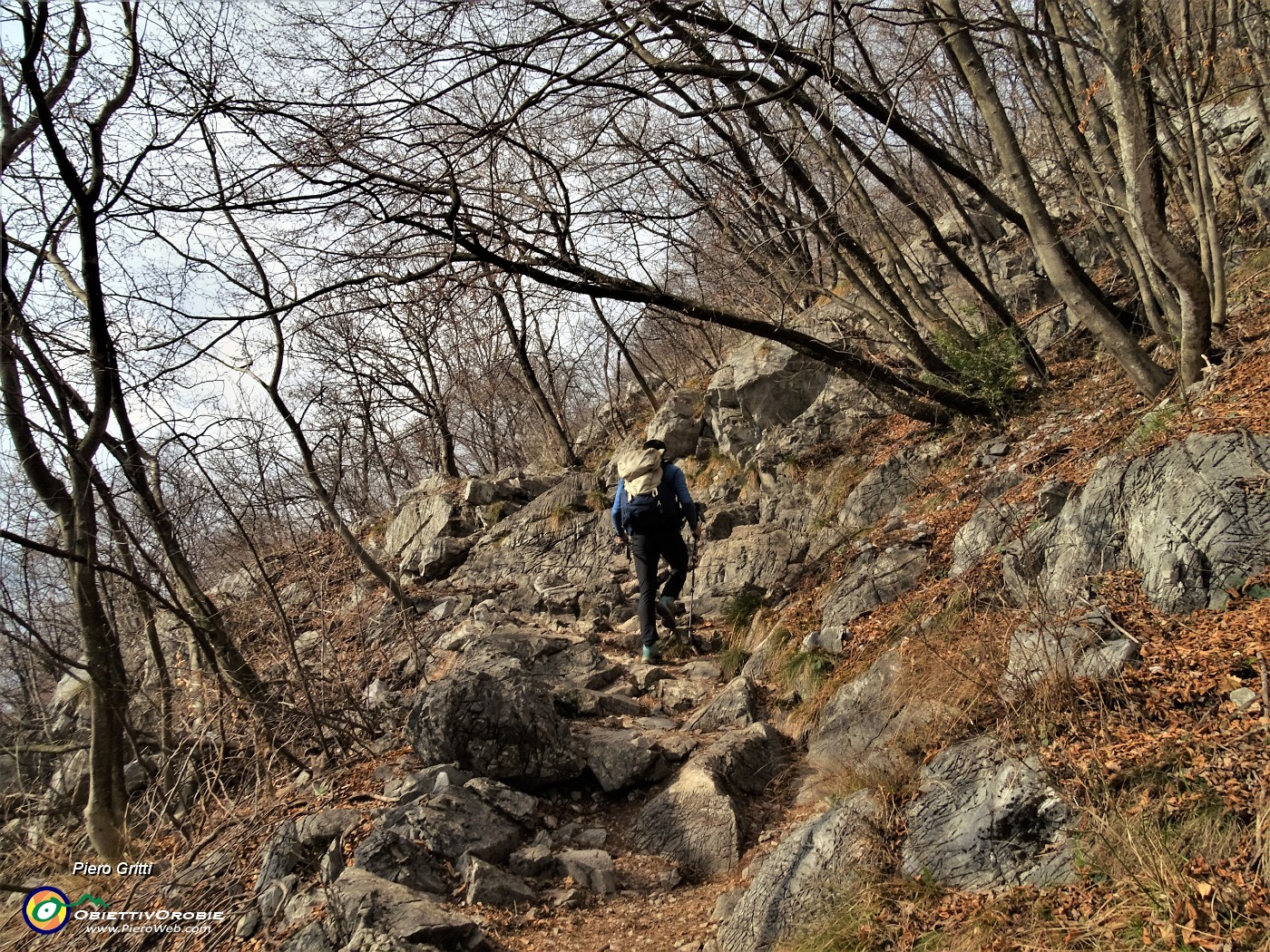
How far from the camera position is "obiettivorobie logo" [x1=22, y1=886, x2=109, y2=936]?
16.6ft

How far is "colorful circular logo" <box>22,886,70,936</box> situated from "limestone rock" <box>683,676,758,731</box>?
4477 millimetres

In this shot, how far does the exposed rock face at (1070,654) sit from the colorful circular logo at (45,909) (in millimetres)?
6157

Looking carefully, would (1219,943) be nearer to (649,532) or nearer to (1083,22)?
(649,532)

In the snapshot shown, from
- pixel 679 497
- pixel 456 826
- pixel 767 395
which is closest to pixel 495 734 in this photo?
pixel 456 826

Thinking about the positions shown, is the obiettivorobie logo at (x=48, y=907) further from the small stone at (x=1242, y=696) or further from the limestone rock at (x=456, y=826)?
the small stone at (x=1242, y=696)

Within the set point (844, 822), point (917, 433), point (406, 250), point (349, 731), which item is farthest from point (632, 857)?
point (917, 433)

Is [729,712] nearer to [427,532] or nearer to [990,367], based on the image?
[990,367]

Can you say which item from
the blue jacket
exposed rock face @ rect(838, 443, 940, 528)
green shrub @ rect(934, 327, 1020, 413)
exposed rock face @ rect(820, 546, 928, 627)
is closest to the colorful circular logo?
the blue jacket

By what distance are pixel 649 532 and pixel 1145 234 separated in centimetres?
448

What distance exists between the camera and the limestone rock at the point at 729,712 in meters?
5.66

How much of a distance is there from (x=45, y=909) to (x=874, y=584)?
6486 mm

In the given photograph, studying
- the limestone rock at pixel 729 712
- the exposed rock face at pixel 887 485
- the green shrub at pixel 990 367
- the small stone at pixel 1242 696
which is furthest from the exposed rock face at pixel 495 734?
the green shrub at pixel 990 367

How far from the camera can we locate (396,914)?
3.64 metres

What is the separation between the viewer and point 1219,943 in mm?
2252
